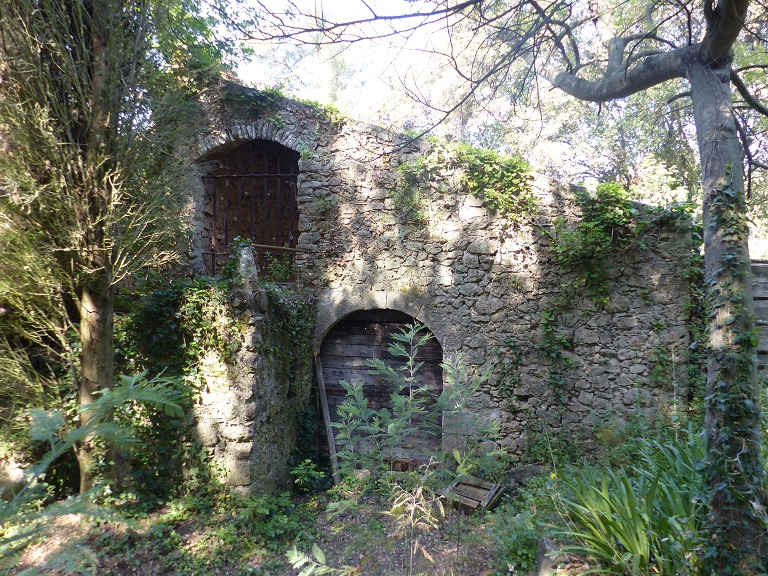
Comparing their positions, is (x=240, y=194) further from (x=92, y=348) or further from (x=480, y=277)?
(x=480, y=277)

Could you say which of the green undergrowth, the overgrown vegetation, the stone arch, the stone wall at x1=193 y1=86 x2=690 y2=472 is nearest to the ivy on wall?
the green undergrowth

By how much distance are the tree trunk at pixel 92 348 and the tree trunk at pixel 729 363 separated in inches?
182

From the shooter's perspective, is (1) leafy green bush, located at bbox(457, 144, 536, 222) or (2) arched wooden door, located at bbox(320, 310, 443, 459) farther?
(2) arched wooden door, located at bbox(320, 310, 443, 459)

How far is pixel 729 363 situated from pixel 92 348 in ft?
15.7

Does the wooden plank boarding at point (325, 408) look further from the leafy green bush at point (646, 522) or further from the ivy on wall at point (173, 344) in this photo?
the leafy green bush at point (646, 522)

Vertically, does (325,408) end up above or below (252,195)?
below

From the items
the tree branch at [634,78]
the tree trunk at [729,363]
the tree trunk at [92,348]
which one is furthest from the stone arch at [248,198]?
the tree trunk at [729,363]

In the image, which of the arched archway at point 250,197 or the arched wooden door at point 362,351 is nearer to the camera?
the arched wooden door at point 362,351

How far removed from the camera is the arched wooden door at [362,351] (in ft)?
19.6

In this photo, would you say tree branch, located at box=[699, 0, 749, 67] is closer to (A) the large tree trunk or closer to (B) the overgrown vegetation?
(B) the overgrown vegetation

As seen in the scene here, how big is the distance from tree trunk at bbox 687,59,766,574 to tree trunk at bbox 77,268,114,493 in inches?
182

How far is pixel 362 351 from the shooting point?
614cm

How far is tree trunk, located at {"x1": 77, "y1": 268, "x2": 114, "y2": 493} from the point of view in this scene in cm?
395

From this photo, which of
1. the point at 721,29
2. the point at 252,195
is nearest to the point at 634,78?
the point at 721,29
